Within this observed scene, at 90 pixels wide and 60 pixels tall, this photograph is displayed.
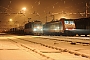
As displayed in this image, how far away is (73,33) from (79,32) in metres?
1.32

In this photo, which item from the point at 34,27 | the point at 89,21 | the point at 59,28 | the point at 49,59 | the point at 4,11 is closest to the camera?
the point at 49,59

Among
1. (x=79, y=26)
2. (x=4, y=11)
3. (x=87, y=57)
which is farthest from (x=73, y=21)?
(x=87, y=57)

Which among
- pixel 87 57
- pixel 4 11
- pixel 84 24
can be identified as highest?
pixel 4 11

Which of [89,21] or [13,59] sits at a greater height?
[89,21]

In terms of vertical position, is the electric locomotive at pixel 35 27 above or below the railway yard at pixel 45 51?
above

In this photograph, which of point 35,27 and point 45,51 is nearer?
point 45,51

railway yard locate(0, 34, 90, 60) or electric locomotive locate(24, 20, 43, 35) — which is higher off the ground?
electric locomotive locate(24, 20, 43, 35)

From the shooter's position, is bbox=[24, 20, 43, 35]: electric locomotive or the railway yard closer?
the railway yard

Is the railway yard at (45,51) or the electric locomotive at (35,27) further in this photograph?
the electric locomotive at (35,27)

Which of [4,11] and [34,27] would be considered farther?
[34,27]

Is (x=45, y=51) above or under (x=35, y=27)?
under

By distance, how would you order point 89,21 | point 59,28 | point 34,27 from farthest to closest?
point 34,27 < point 59,28 < point 89,21

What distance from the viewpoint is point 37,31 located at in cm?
6850

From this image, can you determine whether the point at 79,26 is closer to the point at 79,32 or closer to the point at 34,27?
the point at 79,32
